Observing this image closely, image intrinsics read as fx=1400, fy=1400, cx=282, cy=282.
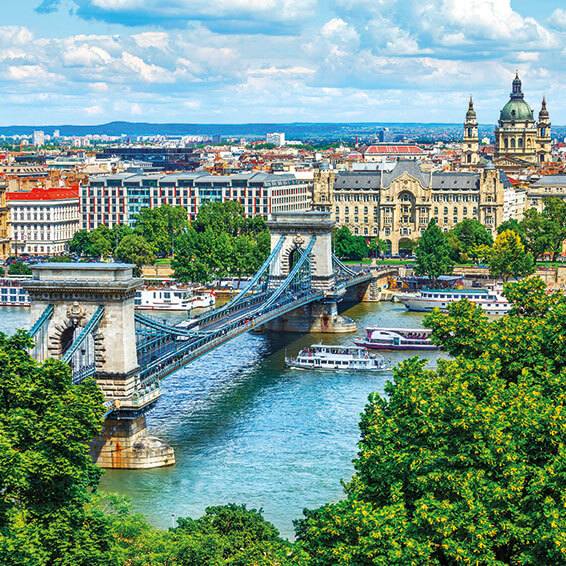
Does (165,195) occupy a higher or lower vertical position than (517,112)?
lower

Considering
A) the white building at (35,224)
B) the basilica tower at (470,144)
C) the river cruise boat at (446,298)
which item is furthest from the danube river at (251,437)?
the basilica tower at (470,144)

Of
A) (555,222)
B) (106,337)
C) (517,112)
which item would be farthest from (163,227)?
(106,337)

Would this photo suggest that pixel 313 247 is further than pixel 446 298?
No

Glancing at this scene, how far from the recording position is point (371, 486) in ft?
75.5

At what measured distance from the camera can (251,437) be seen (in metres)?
37.4

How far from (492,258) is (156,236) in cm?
2183

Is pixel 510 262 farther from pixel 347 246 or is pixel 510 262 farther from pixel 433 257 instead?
pixel 347 246

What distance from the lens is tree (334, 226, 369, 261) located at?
284ft

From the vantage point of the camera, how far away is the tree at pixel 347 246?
3403 inches

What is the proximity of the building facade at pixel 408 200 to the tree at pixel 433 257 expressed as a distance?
1563 cm

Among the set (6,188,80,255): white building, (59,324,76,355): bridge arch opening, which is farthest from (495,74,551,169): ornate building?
(59,324,76,355): bridge arch opening

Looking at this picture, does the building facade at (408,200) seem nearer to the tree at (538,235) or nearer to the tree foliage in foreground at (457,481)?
the tree at (538,235)

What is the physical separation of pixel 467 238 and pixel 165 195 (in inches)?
1042

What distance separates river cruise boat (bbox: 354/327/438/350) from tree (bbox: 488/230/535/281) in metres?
18.7
